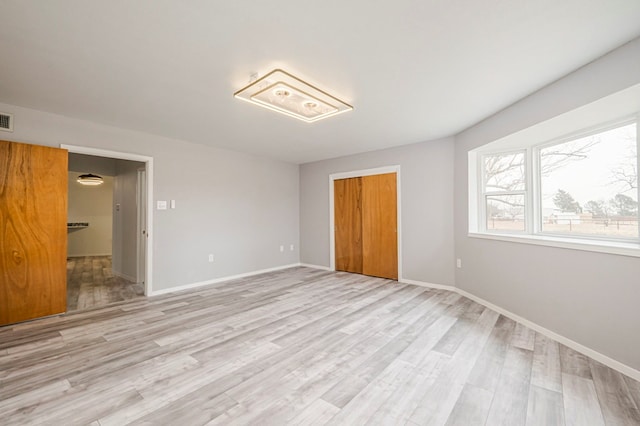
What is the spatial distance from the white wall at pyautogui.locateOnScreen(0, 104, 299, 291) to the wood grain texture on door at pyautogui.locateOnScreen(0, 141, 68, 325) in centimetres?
31

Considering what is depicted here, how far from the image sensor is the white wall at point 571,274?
1.95m

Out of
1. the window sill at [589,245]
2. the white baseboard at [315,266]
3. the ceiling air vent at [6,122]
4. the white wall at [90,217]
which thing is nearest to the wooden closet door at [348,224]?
the white baseboard at [315,266]

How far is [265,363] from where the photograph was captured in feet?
6.87

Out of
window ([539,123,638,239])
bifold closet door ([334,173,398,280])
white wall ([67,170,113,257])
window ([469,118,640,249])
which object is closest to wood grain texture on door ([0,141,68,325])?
bifold closet door ([334,173,398,280])

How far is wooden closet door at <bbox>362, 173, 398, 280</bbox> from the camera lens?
4859mm

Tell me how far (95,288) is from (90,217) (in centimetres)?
540

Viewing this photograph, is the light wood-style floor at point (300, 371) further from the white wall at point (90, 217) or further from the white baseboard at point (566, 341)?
the white wall at point (90, 217)

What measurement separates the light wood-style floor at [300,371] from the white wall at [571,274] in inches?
8.7

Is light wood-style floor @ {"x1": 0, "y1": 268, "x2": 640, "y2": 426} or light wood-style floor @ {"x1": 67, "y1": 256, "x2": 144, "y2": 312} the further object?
light wood-style floor @ {"x1": 67, "y1": 256, "x2": 144, "y2": 312}

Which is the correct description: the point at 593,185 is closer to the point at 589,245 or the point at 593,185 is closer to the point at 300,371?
the point at 589,245

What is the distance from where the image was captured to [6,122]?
2898 millimetres

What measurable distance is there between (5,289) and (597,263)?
579cm

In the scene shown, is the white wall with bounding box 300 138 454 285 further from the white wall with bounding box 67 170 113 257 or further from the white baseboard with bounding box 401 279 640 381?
the white wall with bounding box 67 170 113 257

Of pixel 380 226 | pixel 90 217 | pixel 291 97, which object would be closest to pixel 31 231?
pixel 291 97
